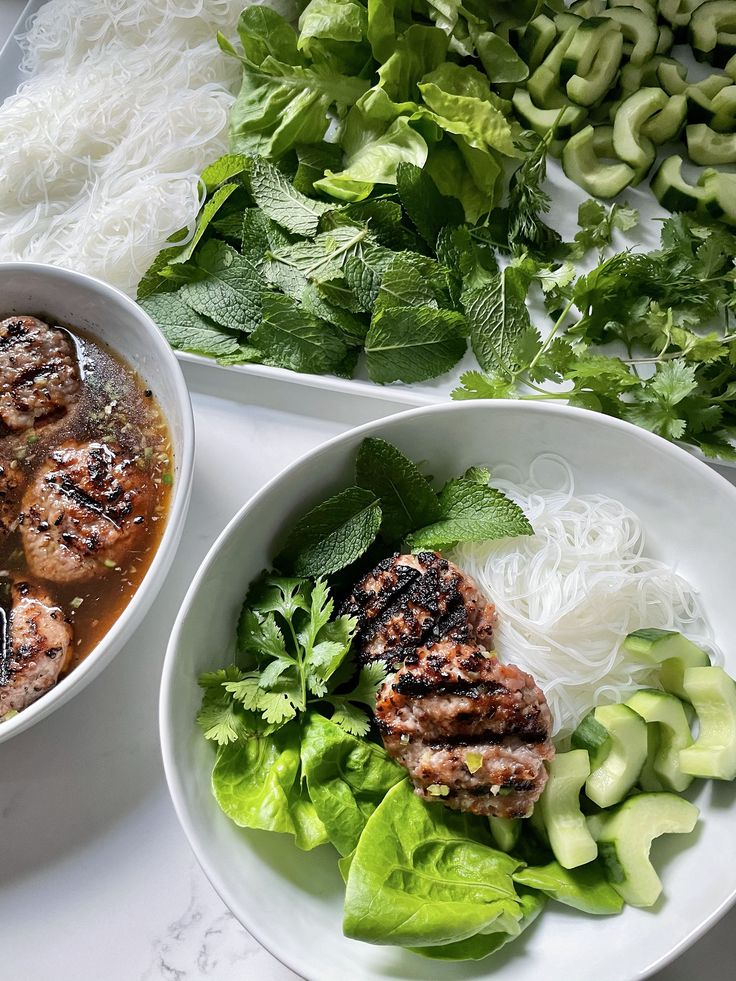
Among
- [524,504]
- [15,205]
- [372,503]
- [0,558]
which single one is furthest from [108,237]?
[524,504]

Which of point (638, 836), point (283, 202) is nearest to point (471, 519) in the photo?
point (638, 836)

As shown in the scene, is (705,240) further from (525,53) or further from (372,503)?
(372,503)

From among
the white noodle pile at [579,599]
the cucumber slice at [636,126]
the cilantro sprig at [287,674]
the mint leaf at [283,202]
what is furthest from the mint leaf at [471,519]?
the cucumber slice at [636,126]

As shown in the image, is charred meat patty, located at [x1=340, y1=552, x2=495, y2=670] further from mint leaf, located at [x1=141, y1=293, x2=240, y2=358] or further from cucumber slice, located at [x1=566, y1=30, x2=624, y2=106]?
cucumber slice, located at [x1=566, y1=30, x2=624, y2=106]

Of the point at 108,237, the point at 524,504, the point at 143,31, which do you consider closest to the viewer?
the point at 524,504

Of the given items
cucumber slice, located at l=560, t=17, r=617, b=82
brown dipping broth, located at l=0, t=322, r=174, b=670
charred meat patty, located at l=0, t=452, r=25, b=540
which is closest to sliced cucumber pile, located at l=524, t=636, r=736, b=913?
brown dipping broth, located at l=0, t=322, r=174, b=670

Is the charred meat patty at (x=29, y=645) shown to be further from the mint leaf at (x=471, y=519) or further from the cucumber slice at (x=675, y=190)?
the cucumber slice at (x=675, y=190)

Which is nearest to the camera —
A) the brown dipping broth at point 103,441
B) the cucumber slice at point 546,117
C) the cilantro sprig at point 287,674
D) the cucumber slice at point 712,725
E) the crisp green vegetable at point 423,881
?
the crisp green vegetable at point 423,881
